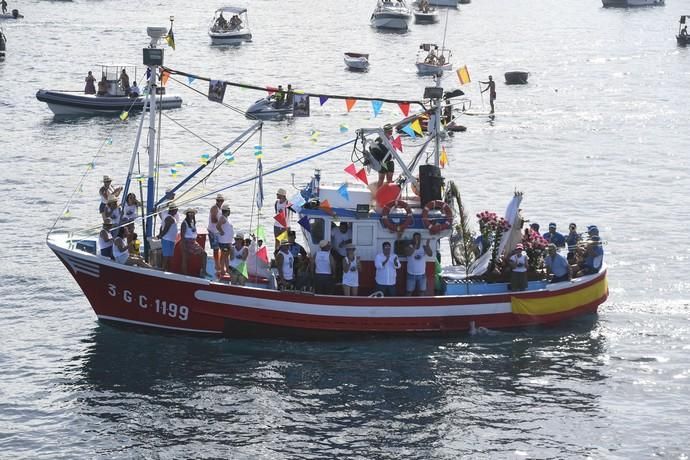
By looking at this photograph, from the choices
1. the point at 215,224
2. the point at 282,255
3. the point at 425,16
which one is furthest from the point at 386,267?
the point at 425,16

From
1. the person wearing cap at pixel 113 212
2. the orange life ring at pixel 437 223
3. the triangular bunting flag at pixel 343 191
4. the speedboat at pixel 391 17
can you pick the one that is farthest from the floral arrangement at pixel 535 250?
the speedboat at pixel 391 17

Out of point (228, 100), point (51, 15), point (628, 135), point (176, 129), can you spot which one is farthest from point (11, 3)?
point (628, 135)

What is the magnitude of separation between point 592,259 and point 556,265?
1408 mm

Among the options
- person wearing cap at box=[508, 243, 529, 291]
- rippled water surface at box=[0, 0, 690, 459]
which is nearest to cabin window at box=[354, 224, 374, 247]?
rippled water surface at box=[0, 0, 690, 459]

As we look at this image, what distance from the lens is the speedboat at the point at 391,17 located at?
374ft

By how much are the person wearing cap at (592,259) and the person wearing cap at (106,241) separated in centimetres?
1288

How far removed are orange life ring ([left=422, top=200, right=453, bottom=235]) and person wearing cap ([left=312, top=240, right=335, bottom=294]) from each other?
2.59 m

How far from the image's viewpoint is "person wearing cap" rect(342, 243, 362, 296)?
2889 cm

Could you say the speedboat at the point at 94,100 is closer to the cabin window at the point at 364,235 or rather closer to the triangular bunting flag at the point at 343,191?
the triangular bunting flag at the point at 343,191

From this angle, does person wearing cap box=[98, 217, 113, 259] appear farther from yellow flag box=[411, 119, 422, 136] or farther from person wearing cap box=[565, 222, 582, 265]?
person wearing cap box=[565, 222, 582, 265]

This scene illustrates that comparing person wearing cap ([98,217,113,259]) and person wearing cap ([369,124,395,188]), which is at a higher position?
person wearing cap ([369,124,395,188])

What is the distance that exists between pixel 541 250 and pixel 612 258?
28.2 feet

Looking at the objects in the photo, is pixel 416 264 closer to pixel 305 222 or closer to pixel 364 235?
pixel 364 235

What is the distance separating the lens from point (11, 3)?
12738 centimetres
